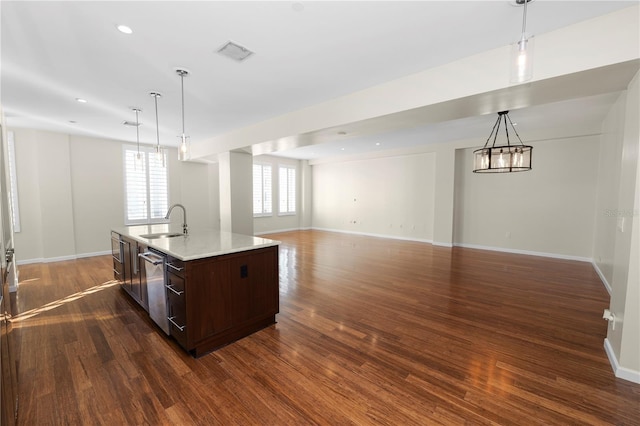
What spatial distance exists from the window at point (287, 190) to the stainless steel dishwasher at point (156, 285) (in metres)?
7.06

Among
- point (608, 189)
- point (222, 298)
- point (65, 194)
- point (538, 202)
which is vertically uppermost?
point (608, 189)

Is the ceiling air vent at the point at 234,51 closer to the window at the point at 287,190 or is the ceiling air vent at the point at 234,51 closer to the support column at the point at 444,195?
the support column at the point at 444,195

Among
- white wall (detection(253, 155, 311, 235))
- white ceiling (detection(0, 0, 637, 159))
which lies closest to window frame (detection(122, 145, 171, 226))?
white ceiling (detection(0, 0, 637, 159))

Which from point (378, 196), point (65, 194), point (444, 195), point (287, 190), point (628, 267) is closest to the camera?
point (628, 267)

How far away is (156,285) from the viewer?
2732mm

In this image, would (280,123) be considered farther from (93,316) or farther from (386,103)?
(93,316)

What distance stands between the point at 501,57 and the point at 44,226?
8.12 meters

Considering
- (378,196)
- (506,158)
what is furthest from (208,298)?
(378,196)

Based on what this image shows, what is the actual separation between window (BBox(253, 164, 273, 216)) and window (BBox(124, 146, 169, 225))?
268cm

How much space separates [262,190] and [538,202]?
24.9ft

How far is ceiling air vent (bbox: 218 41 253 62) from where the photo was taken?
2463mm

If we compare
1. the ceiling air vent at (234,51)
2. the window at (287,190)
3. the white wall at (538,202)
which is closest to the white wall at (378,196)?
the window at (287,190)

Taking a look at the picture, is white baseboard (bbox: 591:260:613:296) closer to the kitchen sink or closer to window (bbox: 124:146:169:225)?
the kitchen sink

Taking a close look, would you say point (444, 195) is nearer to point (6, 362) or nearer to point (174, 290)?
point (174, 290)
